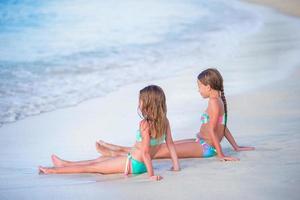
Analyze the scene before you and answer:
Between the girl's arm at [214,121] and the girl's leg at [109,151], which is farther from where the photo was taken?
the girl's leg at [109,151]

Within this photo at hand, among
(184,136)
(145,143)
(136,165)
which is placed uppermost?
(184,136)

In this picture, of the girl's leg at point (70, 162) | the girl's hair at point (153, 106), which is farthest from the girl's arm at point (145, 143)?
the girl's leg at point (70, 162)

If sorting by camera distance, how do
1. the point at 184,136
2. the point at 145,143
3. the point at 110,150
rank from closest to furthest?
the point at 145,143 < the point at 110,150 < the point at 184,136

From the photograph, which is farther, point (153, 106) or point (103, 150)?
point (103, 150)

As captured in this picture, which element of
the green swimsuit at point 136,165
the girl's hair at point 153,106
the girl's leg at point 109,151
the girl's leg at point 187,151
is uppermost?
the girl's hair at point 153,106

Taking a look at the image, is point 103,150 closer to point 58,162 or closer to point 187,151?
point 58,162

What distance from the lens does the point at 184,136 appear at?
5.07 metres

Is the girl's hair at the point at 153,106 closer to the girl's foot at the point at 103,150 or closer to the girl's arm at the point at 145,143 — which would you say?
the girl's arm at the point at 145,143

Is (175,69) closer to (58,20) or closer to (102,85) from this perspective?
(102,85)

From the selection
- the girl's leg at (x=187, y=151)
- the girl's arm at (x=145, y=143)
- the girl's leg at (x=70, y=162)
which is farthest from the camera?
the girl's leg at (x=187, y=151)

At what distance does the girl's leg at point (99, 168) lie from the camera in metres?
3.91

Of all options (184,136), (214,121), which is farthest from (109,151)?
(184,136)

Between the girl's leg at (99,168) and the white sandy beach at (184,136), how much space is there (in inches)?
2.4

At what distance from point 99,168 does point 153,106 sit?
54 cm
